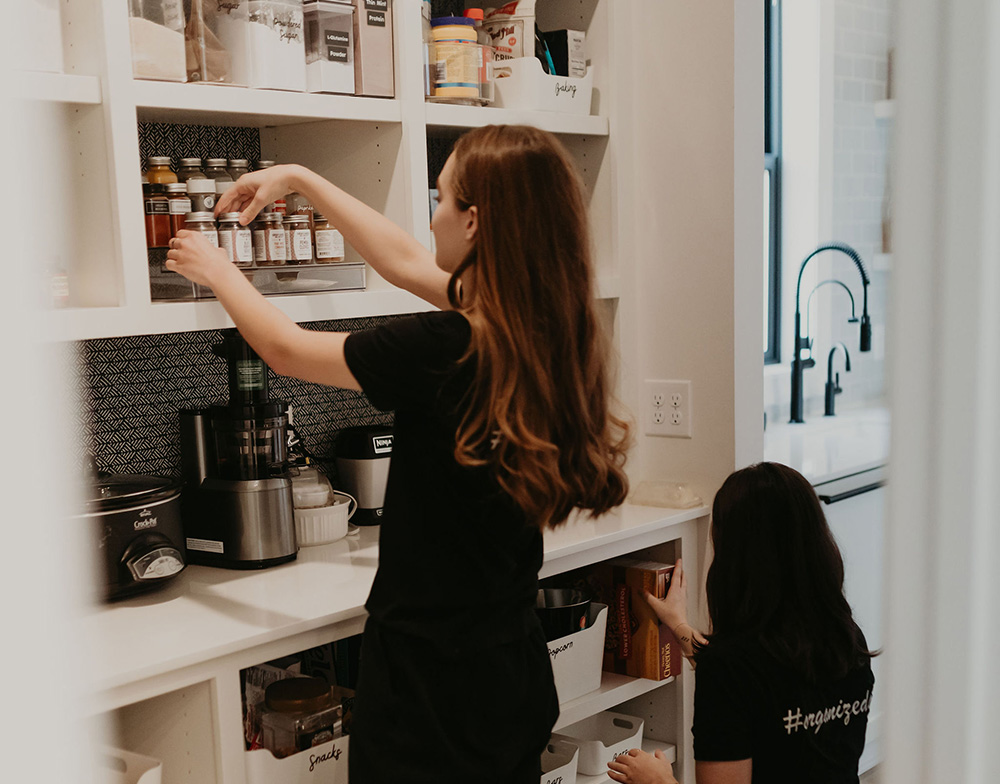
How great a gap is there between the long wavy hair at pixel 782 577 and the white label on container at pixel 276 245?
848mm

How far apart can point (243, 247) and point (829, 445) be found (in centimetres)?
221

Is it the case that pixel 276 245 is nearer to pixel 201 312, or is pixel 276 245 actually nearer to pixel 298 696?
pixel 201 312

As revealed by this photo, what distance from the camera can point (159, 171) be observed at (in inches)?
65.1

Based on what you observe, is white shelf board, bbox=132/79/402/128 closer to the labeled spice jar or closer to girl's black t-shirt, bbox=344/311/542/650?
the labeled spice jar

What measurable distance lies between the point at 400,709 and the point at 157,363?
880mm

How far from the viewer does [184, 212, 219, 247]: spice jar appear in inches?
64.6

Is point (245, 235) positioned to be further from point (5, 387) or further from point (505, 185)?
point (5, 387)

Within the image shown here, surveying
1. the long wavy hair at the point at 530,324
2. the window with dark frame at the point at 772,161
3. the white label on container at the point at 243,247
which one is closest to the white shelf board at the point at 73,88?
the white label on container at the point at 243,247

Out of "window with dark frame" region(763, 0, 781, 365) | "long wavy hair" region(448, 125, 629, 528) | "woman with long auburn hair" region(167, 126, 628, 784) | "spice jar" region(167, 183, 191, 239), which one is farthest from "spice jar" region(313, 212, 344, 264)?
"window with dark frame" region(763, 0, 781, 365)

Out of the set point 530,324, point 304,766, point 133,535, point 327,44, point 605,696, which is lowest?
point 605,696

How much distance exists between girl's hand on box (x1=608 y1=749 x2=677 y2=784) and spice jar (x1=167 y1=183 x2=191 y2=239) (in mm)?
1107

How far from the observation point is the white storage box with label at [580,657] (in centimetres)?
195

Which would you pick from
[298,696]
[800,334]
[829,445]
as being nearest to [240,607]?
[298,696]

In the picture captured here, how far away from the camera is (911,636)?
0.50m
